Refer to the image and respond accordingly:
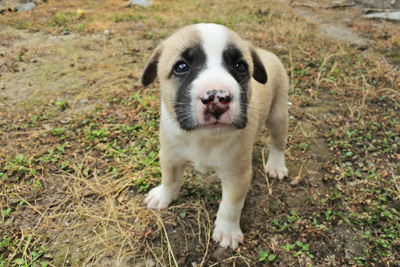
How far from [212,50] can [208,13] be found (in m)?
7.76

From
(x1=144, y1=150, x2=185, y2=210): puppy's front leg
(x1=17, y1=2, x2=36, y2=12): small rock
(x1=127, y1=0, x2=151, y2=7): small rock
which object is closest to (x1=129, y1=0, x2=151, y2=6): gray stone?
(x1=127, y1=0, x2=151, y2=7): small rock

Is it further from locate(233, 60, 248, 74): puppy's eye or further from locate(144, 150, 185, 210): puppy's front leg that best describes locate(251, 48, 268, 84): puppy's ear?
locate(144, 150, 185, 210): puppy's front leg

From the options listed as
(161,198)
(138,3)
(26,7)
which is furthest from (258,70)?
(26,7)

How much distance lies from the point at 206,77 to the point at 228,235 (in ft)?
4.98

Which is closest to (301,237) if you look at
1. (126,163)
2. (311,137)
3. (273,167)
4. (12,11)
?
(273,167)

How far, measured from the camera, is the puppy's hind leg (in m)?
3.56

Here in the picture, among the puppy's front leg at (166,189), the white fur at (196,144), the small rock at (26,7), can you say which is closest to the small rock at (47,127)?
the puppy's front leg at (166,189)

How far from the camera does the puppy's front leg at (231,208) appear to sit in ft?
8.86

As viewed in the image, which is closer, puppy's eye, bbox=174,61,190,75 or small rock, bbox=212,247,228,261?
puppy's eye, bbox=174,61,190,75

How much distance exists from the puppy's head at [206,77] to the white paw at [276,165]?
4.23 ft

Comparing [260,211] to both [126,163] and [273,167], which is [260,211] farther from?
[126,163]

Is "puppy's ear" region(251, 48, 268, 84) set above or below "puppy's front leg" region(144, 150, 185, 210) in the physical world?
above

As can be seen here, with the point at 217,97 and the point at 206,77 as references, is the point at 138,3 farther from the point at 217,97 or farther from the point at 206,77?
the point at 217,97

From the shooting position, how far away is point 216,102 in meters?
2.08
